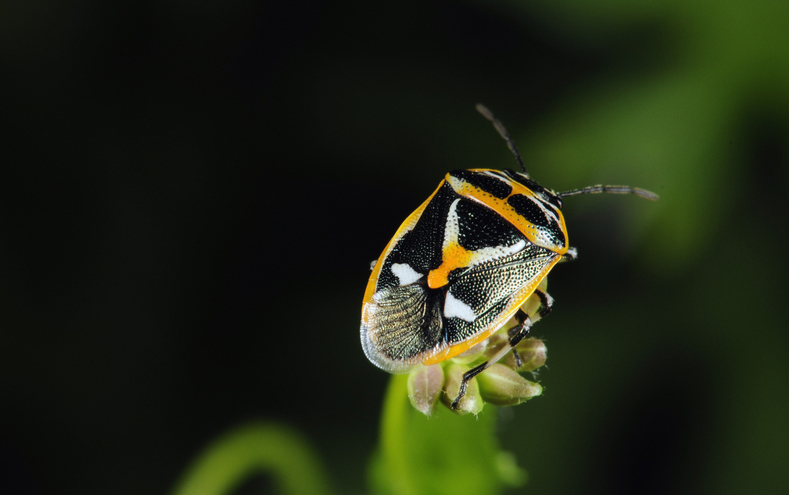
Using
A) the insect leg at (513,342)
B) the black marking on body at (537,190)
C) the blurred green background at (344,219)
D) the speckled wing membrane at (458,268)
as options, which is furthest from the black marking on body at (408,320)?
the blurred green background at (344,219)

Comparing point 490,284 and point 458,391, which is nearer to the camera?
point 458,391

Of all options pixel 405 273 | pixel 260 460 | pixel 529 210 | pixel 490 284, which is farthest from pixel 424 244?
pixel 260 460

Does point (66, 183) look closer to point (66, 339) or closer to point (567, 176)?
point (66, 339)

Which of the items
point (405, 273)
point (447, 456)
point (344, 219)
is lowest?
point (447, 456)

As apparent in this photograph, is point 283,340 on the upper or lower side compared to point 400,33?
lower

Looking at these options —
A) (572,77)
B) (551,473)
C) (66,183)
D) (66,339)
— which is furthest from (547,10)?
(66,339)

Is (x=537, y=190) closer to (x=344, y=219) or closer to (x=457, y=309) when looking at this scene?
(x=457, y=309)

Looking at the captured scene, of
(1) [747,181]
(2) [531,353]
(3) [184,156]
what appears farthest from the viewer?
(3) [184,156]
